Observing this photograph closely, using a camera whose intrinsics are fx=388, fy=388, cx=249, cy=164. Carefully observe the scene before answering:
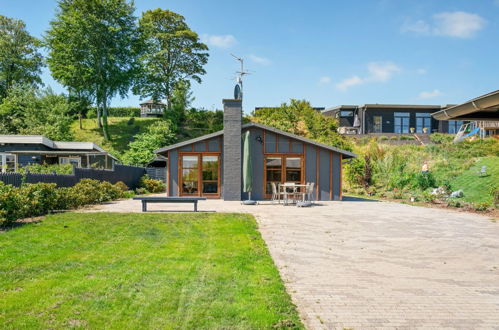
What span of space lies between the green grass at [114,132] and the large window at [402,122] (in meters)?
24.9

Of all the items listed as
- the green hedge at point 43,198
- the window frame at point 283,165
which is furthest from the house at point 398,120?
the green hedge at point 43,198

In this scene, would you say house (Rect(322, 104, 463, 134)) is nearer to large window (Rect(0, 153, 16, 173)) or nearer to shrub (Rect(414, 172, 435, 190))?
shrub (Rect(414, 172, 435, 190))

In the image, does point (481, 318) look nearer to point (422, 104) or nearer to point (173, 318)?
point (173, 318)

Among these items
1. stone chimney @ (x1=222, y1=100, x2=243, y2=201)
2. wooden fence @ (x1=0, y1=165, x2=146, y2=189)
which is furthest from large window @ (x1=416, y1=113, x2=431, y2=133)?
stone chimney @ (x1=222, y1=100, x2=243, y2=201)

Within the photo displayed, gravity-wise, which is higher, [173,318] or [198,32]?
[198,32]

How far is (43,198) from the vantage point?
1048cm

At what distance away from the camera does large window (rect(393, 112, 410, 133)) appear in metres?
39.1

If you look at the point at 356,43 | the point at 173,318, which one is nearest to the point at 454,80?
the point at 356,43

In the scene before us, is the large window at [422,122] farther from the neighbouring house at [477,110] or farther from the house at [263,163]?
the neighbouring house at [477,110]

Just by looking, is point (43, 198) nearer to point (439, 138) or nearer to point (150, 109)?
point (439, 138)

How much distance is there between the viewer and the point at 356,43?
17297mm

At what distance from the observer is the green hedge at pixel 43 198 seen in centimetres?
837

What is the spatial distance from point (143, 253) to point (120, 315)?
8.37ft

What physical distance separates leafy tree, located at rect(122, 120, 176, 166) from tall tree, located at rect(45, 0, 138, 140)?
22.4ft
